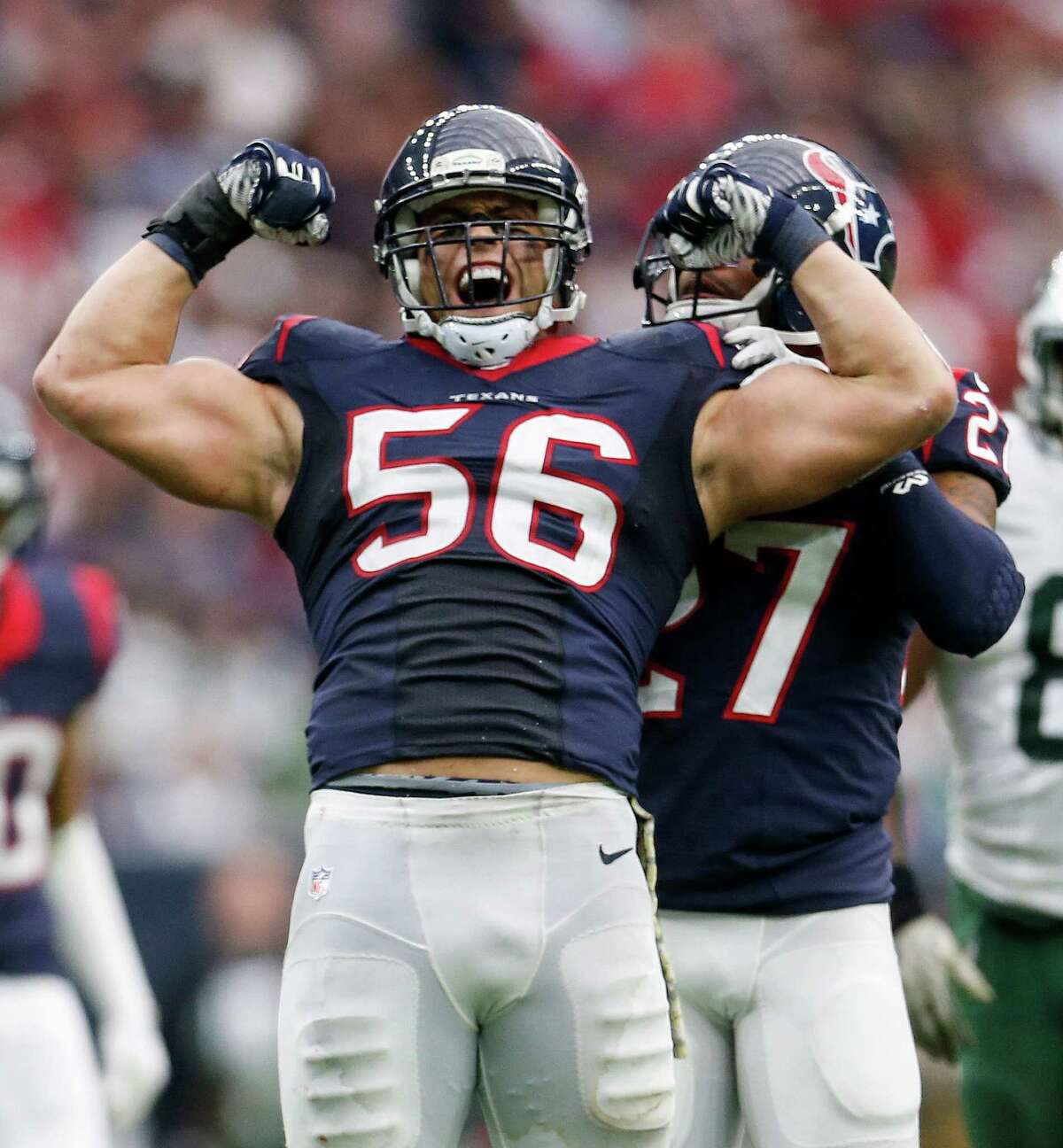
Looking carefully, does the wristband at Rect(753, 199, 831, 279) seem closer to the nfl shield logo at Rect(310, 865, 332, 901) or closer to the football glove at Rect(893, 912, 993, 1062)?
the nfl shield logo at Rect(310, 865, 332, 901)

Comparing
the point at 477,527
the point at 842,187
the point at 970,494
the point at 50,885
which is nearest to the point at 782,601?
the point at 970,494

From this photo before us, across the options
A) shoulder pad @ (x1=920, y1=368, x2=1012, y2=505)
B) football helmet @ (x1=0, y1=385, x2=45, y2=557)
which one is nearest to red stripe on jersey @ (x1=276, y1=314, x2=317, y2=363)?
shoulder pad @ (x1=920, y1=368, x2=1012, y2=505)

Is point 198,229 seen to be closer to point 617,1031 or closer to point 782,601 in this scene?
point 782,601

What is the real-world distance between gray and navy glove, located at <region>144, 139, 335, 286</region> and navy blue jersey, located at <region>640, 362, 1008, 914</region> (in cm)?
73

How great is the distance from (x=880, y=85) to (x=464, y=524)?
22.7 feet

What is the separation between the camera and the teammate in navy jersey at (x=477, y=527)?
2.24m

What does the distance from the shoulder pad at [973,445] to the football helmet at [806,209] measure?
22 centimetres

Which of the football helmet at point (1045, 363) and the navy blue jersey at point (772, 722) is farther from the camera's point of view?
the football helmet at point (1045, 363)

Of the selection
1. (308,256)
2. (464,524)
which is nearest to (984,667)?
(464,524)

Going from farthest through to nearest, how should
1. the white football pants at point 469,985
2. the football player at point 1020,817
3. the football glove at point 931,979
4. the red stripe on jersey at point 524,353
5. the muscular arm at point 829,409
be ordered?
1. the football player at point 1020,817
2. the football glove at point 931,979
3. the red stripe on jersey at point 524,353
4. the muscular arm at point 829,409
5. the white football pants at point 469,985


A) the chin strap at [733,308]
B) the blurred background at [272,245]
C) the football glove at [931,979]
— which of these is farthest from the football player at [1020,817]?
the blurred background at [272,245]

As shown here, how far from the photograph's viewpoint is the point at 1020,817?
3514 millimetres

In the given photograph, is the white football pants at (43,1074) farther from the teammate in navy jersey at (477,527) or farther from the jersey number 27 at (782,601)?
the jersey number 27 at (782,601)

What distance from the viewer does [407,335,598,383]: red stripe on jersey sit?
98.9 inches
